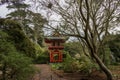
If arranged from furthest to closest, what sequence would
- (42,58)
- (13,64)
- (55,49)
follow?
1. (55,49)
2. (42,58)
3. (13,64)

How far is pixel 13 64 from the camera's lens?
345 inches

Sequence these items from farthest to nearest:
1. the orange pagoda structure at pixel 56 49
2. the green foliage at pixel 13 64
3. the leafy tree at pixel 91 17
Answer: the orange pagoda structure at pixel 56 49 < the leafy tree at pixel 91 17 < the green foliage at pixel 13 64

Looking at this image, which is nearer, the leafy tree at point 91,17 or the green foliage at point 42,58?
the leafy tree at point 91,17

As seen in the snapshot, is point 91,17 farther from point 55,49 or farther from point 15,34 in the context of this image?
point 55,49

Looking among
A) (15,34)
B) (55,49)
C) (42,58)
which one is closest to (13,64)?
(15,34)

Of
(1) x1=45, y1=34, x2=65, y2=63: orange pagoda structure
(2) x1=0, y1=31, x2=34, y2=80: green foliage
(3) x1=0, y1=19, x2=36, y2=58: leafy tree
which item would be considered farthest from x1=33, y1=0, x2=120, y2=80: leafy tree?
Answer: (1) x1=45, y1=34, x2=65, y2=63: orange pagoda structure

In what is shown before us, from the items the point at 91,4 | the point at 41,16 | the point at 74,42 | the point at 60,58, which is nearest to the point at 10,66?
the point at 41,16

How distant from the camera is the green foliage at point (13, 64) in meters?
8.77

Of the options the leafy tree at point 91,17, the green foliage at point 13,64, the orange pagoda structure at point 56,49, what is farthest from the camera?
the orange pagoda structure at point 56,49

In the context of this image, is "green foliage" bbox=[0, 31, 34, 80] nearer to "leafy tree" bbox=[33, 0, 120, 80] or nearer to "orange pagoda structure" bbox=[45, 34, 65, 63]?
"leafy tree" bbox=[33, 0, 120, 80]

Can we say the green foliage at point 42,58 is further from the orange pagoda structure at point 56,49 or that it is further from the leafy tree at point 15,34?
the leafy tree at point 15,34

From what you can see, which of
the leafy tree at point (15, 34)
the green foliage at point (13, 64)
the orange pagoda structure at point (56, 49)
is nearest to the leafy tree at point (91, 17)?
the leafy tree at point (15, 34)

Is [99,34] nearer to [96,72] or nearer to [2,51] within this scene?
[96,72]

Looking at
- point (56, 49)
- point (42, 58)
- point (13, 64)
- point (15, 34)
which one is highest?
point (15, 34)
